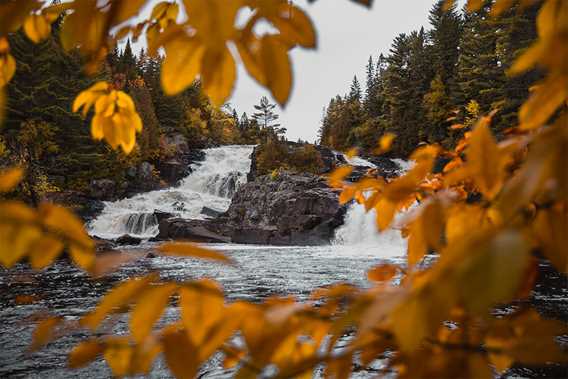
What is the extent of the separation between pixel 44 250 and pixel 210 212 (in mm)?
22332

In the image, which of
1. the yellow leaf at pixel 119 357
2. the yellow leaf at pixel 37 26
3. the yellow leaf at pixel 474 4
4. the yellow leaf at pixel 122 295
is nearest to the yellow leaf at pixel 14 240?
the yellow leaf at pixel 122 295

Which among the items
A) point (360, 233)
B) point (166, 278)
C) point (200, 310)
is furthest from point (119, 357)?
point (360, 233)

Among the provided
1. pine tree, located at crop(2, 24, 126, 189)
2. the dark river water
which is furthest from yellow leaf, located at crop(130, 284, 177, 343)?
pine tree, located at crop(2, 24, 126, 189)

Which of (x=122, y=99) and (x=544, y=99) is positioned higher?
(x=122, y=99)

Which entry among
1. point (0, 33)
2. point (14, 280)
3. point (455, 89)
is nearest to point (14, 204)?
point (0, 33)

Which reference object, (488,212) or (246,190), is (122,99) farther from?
(246,190)

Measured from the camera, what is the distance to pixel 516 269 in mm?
282

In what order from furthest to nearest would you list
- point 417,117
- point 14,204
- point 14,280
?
point 417,117, point 14,280, point 14,204

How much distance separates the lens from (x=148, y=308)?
0.45 m

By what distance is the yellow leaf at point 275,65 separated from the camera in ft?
1.46

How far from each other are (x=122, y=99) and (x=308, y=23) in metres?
0.63

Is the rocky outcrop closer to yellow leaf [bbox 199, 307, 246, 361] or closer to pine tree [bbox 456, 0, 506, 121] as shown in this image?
pine tree [bbox 456, 0, 506, 121]

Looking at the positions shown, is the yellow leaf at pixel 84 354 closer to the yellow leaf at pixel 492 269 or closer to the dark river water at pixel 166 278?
the yellow leaf at pixel 492 269

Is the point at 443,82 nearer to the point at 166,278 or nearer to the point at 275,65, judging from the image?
the point at 166,278
